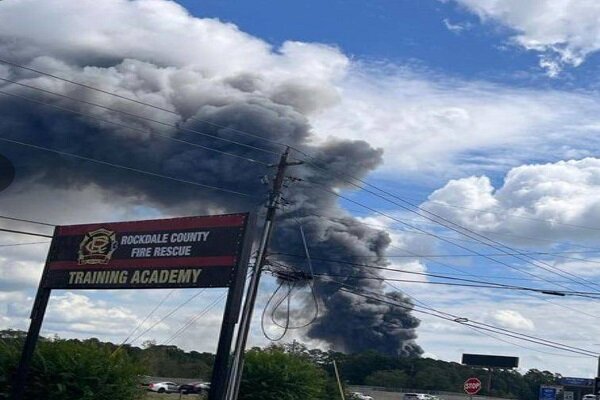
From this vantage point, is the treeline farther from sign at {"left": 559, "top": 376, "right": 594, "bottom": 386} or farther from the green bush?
sign at {"left": 559, "top": 376, "right": 594, "bottom": 386}

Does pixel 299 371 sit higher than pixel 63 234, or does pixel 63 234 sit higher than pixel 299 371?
pixel 63 234

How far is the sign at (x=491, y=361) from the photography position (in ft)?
306

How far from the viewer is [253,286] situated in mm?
28031

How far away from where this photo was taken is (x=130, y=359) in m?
31.0

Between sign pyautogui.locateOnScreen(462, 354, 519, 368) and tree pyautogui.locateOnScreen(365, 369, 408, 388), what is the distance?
28.4 ft

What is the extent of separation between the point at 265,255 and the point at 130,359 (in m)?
7.33

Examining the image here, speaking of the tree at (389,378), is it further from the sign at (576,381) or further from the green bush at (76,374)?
the green bush at (76,374)

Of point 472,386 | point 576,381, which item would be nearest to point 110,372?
point 472,386

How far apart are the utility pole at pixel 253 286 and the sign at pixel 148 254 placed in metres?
3.13

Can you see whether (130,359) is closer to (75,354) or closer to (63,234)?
(75,354)

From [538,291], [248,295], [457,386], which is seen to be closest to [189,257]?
[248,295]

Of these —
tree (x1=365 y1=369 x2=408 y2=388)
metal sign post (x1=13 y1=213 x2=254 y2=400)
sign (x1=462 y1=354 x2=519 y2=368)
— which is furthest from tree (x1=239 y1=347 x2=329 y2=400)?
tree (x1=365 y1=369 x2=408 y2=388)

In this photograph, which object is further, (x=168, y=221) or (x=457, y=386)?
(x=457, y=386)

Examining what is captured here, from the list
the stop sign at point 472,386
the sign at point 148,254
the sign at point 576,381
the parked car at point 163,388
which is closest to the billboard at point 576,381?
the sign at point 576,381
